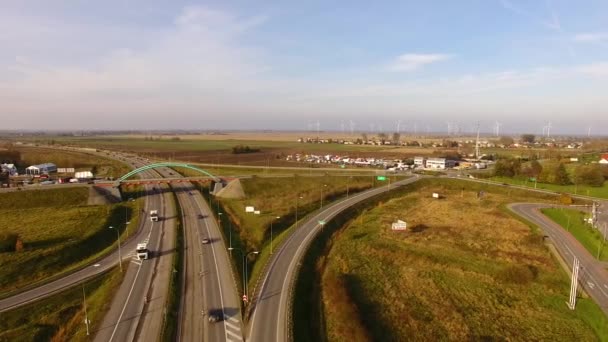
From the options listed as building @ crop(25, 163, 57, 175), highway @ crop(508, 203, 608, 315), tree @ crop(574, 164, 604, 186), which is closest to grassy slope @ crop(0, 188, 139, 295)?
building @ crop(25, 163, 57, 175)

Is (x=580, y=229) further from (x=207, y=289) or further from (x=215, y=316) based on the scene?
(x=215, y=316)

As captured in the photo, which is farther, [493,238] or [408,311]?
[493,238]

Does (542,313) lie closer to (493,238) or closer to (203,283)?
(493,238)

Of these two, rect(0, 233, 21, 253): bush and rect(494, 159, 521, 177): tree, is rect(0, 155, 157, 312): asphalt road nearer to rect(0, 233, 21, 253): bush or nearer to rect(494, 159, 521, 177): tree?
rect(0, 233, 21, 253): bush

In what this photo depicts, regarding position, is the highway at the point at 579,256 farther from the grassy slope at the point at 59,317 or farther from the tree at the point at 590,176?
the grassy slope at the point at 59,317

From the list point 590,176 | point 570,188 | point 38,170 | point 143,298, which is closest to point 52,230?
point 143,298

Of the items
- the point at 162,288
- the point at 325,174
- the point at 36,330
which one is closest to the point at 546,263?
the point at 162,288
